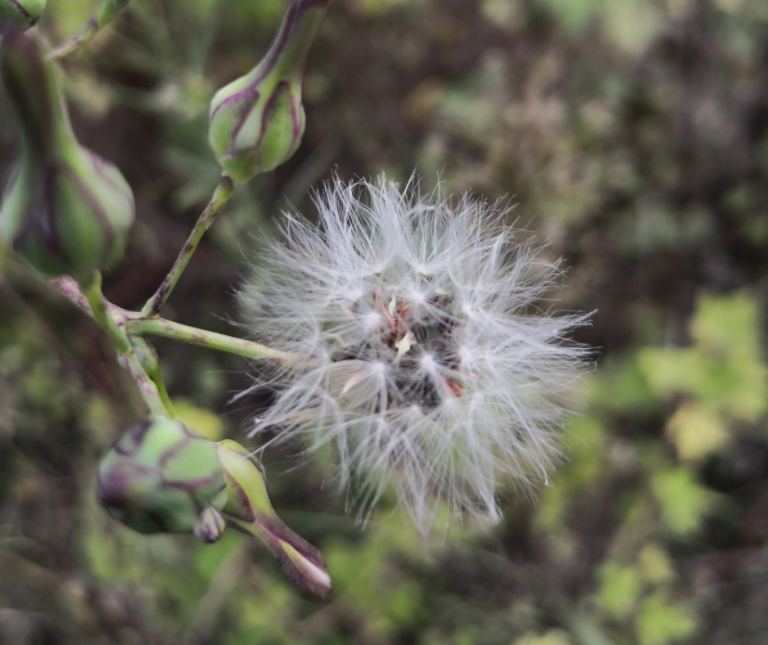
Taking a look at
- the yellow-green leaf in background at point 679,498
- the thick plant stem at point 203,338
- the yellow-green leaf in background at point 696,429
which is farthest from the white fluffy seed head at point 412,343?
the yellow-green leaf in background at point 679,498

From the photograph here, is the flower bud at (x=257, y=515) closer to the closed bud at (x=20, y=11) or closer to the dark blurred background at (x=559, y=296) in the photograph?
the closed bud at (x=20, y=11)

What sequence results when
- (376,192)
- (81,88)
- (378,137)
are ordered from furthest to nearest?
(378,137)
(81,88)
(376,192)

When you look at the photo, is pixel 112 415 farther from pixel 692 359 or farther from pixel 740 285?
pixel 740 285

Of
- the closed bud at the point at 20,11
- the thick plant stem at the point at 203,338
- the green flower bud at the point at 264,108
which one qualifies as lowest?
the thick plant stem at the point at 203,338

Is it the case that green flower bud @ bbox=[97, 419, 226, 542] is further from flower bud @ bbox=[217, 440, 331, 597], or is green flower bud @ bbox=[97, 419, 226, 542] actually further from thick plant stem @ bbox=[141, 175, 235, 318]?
thick plant stem @ bbox=[141, 175, 235, 318]

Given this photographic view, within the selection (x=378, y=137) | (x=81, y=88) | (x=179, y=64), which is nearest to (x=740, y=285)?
(x=378, y=137)

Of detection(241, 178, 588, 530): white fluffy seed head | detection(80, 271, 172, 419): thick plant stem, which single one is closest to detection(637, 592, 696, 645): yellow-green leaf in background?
detection(241, 178, 588, 530): white fluffy seed head
